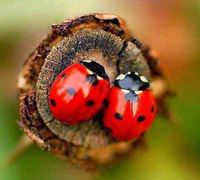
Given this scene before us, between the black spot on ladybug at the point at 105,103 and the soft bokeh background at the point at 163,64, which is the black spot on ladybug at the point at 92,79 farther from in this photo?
the soft bokeh background at the point at 163,64

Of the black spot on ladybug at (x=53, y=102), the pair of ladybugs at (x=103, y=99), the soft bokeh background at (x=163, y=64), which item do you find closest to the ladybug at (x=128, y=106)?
the pair of ladybugs at (x=103, y=99)

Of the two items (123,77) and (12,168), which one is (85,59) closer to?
(123,77)

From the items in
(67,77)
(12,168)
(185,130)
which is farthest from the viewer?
(185,130)

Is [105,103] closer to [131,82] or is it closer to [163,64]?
[131,82]

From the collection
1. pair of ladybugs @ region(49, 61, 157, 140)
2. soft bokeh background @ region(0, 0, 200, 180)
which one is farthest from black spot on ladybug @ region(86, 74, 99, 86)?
soft bokeh background @ region(0, 0, 200, 180)

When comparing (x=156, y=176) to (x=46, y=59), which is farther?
(x=156, y=176)

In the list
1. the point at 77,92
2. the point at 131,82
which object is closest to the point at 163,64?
the point at 131,82

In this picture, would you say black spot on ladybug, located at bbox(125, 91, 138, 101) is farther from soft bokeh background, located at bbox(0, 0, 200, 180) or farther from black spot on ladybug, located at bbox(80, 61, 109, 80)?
soft bokeh background, located at bbox(0, 0, 200, 180)

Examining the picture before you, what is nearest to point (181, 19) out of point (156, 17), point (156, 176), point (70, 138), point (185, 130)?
point (156, 17)
